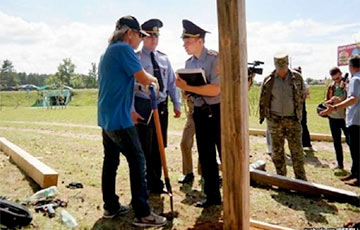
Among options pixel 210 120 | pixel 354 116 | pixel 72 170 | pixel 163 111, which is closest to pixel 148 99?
pixel 163 111

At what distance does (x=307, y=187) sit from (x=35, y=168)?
3553mm

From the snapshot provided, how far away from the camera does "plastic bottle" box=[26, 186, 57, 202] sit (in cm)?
392

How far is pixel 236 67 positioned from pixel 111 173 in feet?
5.85

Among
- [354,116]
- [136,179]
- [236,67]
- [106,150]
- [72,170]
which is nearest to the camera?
[236,67]

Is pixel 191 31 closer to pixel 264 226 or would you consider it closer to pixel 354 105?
pixel 264 226

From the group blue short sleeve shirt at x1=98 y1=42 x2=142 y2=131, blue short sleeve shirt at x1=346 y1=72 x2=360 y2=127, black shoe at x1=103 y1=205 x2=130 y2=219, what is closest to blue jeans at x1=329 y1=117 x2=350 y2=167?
blue short sleeve shirt at x1=346 y1=72 x2=360 y2=127

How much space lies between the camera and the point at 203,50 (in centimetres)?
401

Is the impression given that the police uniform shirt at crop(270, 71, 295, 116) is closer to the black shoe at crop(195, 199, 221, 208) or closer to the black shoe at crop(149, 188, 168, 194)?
the black shoe at crop(195, 199, 221, 208)

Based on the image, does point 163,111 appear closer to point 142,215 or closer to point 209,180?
point 209,180

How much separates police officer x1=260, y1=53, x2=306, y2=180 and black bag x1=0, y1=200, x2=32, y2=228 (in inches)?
130

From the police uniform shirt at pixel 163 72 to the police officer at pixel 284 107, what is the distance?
4.16 ft

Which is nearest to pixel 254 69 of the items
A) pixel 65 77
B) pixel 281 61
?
pixel 281 61

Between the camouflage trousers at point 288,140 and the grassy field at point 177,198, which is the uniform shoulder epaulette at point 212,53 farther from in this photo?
the grassy field at point 177,198

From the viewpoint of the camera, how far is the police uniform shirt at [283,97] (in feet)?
15.5
